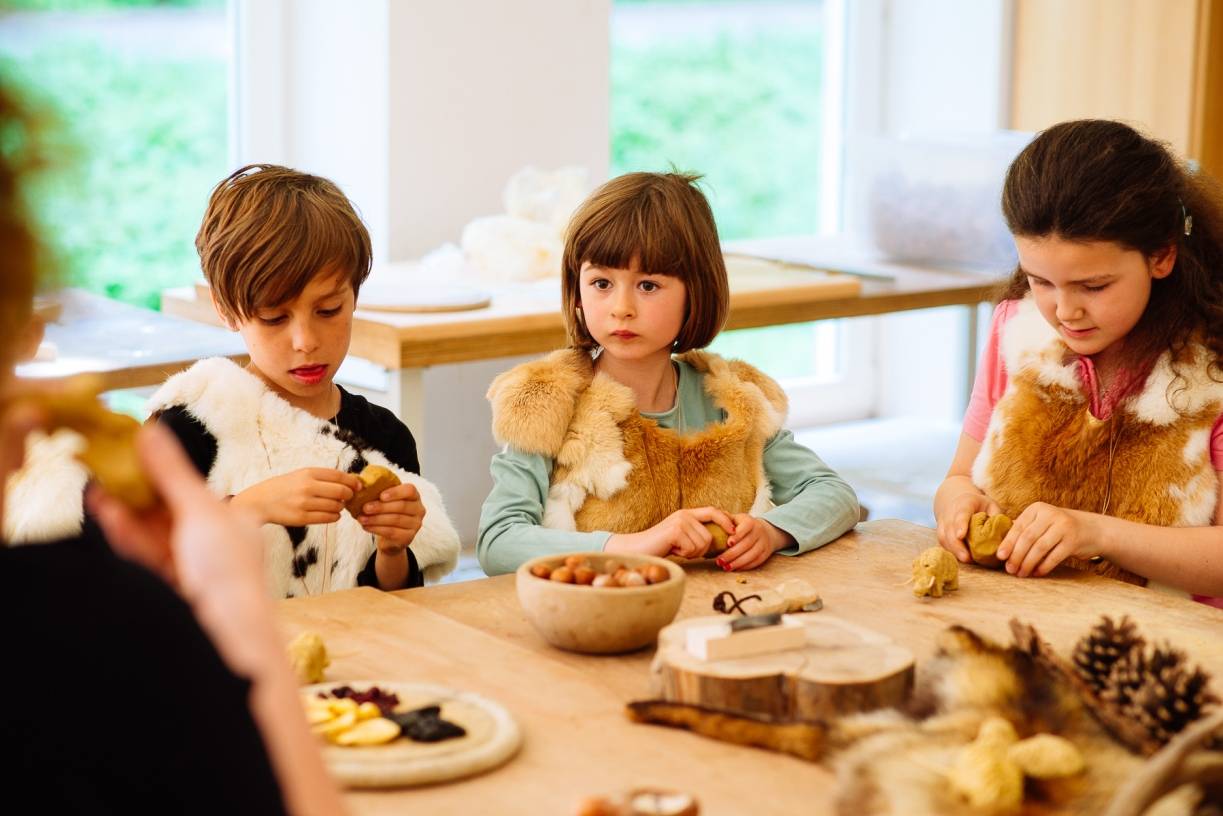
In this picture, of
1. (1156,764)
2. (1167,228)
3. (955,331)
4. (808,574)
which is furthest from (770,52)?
(1156,764)

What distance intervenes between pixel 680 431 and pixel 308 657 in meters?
0.85

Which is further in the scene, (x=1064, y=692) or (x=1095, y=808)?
(x=1064, y=692)

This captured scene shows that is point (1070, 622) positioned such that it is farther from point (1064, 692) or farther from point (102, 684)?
point (102, 684)

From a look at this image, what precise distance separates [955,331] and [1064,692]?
4.15 metres

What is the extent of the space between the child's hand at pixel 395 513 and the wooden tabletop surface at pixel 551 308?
3.02 ft

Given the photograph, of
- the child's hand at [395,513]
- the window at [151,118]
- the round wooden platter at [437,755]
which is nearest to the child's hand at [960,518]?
the child's hand at [395,513]

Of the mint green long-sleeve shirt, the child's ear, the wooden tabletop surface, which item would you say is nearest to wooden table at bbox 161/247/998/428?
the wooden tabletop surface

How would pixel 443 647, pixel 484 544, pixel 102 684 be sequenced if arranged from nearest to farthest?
pixel 102 684
pixel 443 647
pixel 484 544

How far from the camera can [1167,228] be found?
1915 mm

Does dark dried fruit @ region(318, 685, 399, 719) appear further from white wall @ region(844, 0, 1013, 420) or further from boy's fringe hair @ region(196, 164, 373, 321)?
white wall @ region(844, 0, 1013, 420)

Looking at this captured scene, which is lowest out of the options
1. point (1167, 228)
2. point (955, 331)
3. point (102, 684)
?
point (955, 331)

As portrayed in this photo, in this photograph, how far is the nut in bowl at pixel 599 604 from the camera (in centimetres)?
134

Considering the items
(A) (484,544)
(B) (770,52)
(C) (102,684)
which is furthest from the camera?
(B) (770,52)

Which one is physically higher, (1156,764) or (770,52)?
(770,52)
